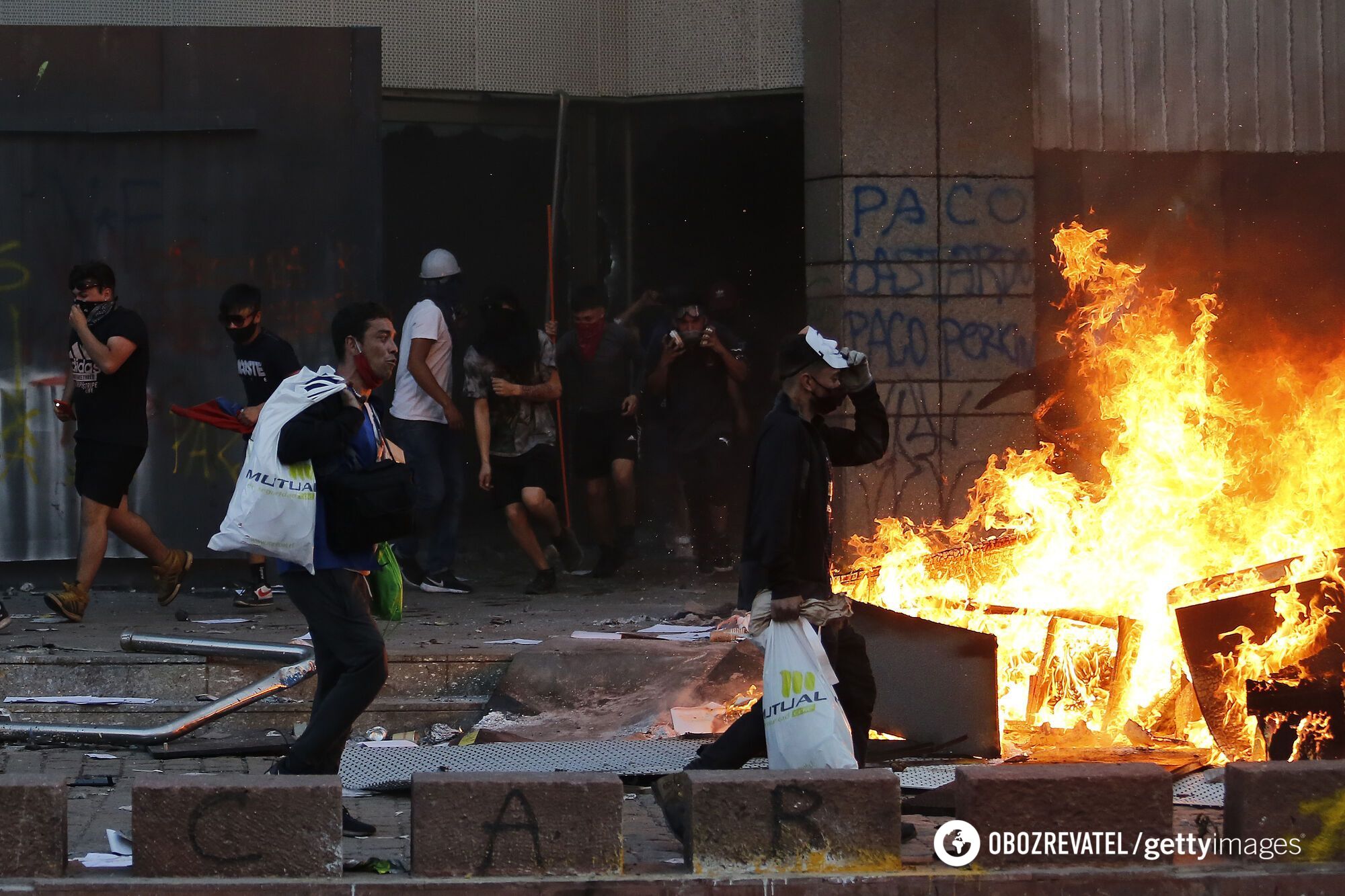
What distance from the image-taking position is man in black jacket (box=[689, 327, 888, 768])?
5895 mm

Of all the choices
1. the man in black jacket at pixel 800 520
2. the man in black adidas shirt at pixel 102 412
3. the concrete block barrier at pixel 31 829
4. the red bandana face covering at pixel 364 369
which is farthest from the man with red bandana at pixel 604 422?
the concrete block barrier at pixel 31 829

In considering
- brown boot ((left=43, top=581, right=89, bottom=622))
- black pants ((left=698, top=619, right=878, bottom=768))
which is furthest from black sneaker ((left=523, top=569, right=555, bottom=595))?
black pants ((left=698, top=619, right=878, bottom=768))

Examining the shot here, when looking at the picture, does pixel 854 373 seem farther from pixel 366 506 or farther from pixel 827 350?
pixel 366 506

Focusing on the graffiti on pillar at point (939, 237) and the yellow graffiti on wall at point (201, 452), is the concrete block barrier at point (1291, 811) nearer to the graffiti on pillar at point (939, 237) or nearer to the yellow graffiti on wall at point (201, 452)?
the graffiti on pillar at point (939, 237)

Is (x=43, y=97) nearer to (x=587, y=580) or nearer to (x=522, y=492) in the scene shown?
(x=522, y=492)

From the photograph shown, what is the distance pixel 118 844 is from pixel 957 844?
2.78 metres

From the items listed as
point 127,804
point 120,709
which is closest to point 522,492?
point 120,709

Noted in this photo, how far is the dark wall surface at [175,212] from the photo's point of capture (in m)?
10.1

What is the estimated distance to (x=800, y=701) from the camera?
232 inches

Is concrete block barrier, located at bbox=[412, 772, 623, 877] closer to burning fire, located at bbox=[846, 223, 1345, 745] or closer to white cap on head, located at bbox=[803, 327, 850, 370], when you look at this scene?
white cap on head, located at bbox=[803, 327, 850, 370]

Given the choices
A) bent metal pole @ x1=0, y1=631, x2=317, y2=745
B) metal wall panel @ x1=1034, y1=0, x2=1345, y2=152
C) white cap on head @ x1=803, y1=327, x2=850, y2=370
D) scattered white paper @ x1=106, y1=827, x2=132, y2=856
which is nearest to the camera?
scattered white paper @ x1=106, y1=827, x2=132, y2=856

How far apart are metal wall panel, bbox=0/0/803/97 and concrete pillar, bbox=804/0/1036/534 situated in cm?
92

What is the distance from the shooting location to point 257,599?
980 cm

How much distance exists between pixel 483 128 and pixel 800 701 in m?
6.67
